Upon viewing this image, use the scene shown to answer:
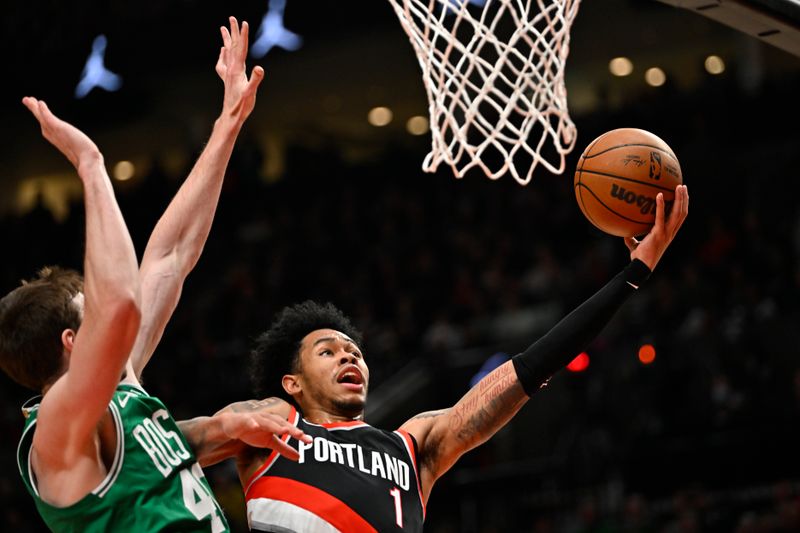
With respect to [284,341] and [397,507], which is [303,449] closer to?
[397,507]

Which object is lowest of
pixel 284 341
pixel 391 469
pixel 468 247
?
pixel 391 469

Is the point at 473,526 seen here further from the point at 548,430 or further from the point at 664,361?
the point at 664,361

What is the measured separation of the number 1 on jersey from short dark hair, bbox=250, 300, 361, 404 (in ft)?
2.30

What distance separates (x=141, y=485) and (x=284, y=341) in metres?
1.57

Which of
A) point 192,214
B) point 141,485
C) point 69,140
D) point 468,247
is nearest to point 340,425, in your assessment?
point 192,214

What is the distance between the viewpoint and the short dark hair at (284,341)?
4562mm

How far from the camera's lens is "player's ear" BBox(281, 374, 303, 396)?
4.39 metres

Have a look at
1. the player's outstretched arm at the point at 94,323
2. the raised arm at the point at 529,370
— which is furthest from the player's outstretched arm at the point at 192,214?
the raised arm at the point at 529,370

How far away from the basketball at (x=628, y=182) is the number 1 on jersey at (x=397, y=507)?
1089mm

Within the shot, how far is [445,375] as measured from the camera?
10188 mm

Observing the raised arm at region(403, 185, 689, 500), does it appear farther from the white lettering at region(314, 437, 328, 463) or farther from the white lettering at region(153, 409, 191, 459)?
the white lettering at region(153, 409, 191, 459)

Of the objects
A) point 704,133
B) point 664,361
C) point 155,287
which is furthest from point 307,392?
point 704,133

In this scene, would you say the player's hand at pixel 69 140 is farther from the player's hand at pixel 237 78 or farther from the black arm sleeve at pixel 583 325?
the black arm sleeve at pixel 583 325

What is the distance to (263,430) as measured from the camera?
10.1ft
